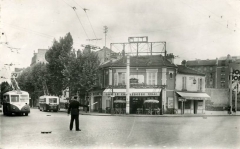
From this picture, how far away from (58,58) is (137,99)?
43.8 ft

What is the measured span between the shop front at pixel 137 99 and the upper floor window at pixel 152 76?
122 centimetres

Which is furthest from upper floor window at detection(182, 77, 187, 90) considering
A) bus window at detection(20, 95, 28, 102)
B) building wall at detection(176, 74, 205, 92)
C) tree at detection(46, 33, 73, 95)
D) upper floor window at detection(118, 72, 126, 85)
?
bus window at detection(20, 95, 28, 102)

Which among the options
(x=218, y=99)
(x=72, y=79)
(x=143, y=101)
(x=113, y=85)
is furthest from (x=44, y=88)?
(x=218, y=99)

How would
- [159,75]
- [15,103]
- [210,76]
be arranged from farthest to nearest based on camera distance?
1. [210,76]
2. [159,75]
3. [15,103]

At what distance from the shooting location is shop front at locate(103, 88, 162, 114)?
134 feet

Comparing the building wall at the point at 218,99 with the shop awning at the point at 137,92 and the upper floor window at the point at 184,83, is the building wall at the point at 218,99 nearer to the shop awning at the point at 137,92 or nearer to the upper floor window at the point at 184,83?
the upper floor window at the point at 184,83

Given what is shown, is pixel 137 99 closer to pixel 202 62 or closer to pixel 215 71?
pixel 215 71

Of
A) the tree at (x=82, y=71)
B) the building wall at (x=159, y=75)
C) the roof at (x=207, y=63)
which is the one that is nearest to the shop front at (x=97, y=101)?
the tree at (x=82, y=71)

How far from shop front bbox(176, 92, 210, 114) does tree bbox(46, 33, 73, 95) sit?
1627cm

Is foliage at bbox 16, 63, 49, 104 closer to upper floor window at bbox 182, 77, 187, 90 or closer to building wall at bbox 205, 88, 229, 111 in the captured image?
upper floor window at bbox 182, 77, 187, 90

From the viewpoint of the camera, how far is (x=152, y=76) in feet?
140

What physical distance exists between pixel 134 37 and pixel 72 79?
1101 cm

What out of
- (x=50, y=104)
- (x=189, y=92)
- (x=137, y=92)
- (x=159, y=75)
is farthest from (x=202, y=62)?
(x=50, y=104)

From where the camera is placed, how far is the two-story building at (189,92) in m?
43.7
